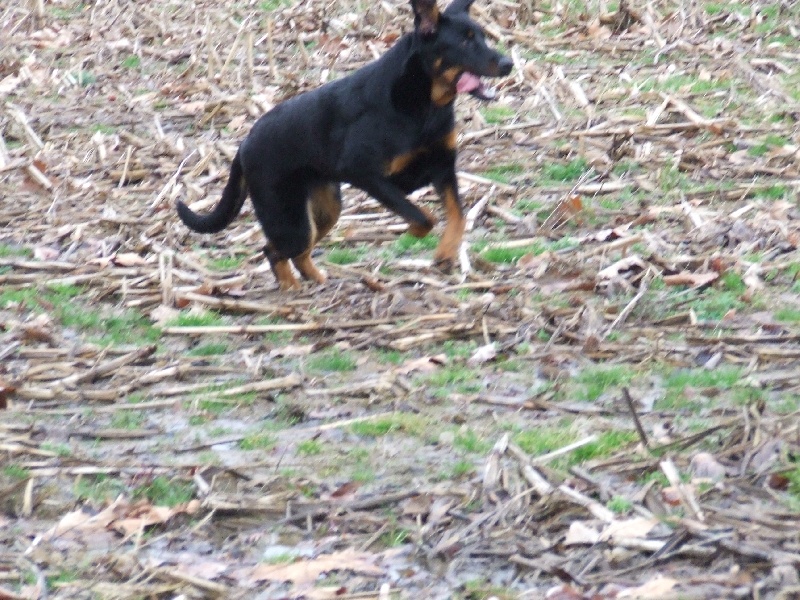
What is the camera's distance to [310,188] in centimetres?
767

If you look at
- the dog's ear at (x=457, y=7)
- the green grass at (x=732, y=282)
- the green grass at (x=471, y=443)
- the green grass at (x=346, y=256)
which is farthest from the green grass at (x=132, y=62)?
the green grass at (x=471, y=443)

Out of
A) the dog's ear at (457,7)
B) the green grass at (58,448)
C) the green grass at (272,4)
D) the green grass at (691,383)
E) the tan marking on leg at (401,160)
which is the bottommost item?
the green grass at (691,383)

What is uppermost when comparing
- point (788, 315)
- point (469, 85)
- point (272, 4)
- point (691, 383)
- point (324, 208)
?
point (272, 4)

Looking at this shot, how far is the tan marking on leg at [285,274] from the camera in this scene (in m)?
7.68

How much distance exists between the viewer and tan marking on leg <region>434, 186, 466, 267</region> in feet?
23.9

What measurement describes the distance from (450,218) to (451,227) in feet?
0.18

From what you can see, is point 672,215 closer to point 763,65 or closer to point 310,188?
point 310,188

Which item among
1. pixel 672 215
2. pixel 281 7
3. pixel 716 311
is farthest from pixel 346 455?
pixel 281 7

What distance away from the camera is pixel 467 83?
7117 mm

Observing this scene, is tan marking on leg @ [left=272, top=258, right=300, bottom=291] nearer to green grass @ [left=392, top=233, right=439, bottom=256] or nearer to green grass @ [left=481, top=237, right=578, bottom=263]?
green grass @ [left=392, top=233, right=439, bottom=256]

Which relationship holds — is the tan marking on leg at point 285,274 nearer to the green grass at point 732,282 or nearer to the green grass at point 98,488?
the green grass at point 732,282

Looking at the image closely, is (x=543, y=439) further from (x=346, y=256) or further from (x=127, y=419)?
(x=346, y=256)

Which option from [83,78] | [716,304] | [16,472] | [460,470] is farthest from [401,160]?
[83,78]

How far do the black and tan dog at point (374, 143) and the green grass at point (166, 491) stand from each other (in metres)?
2.73
